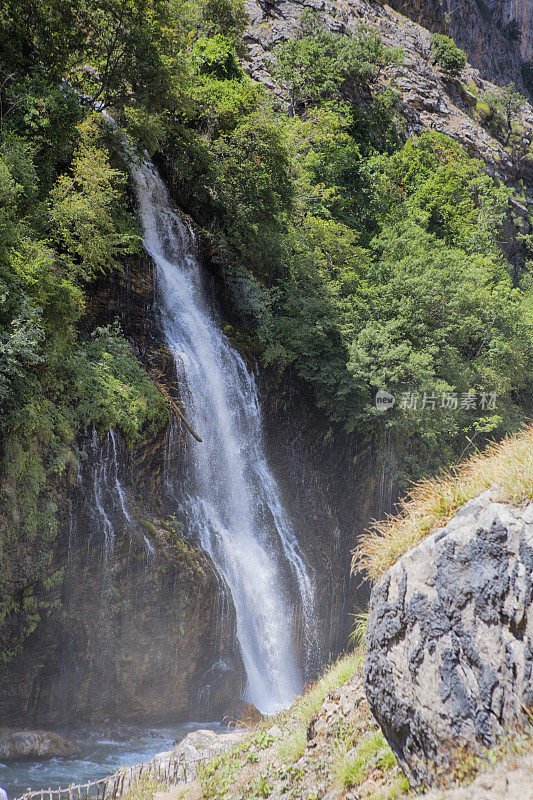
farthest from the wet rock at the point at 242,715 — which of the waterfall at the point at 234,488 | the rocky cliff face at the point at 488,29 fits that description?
the rocky cliff face at the point at 488,29

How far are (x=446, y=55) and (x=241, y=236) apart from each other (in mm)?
27502

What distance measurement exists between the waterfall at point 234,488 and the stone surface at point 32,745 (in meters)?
3.92

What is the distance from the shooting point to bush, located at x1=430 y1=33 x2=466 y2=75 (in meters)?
31.6

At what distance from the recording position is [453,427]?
48.4 feet

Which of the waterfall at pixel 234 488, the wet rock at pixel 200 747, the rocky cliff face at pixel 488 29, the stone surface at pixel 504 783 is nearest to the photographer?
the stone surface at pixel 504 783

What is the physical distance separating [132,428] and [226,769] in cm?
607

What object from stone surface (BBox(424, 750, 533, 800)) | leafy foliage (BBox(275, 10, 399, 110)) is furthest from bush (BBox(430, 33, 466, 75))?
stone surface (BBox(424, 750, 533, 800))

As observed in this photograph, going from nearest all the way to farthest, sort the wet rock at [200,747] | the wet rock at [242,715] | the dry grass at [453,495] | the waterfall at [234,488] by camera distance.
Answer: the dry grass at [453,495]
the wet rock at [200,747]
the wet rock at [242,715]
the waterfall at [234,488]

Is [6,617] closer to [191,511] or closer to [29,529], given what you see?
[29,529]

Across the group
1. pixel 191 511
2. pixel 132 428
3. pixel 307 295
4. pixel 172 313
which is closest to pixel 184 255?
pixel 172 313

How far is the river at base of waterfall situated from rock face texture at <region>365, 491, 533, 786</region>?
6068 mm

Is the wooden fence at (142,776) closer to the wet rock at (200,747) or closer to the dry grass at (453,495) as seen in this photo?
the wet rock at (200,747)

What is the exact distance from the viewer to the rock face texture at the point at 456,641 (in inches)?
124

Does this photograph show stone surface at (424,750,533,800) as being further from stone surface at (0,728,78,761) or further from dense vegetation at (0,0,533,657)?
stone surface at (0,728,78,761)
